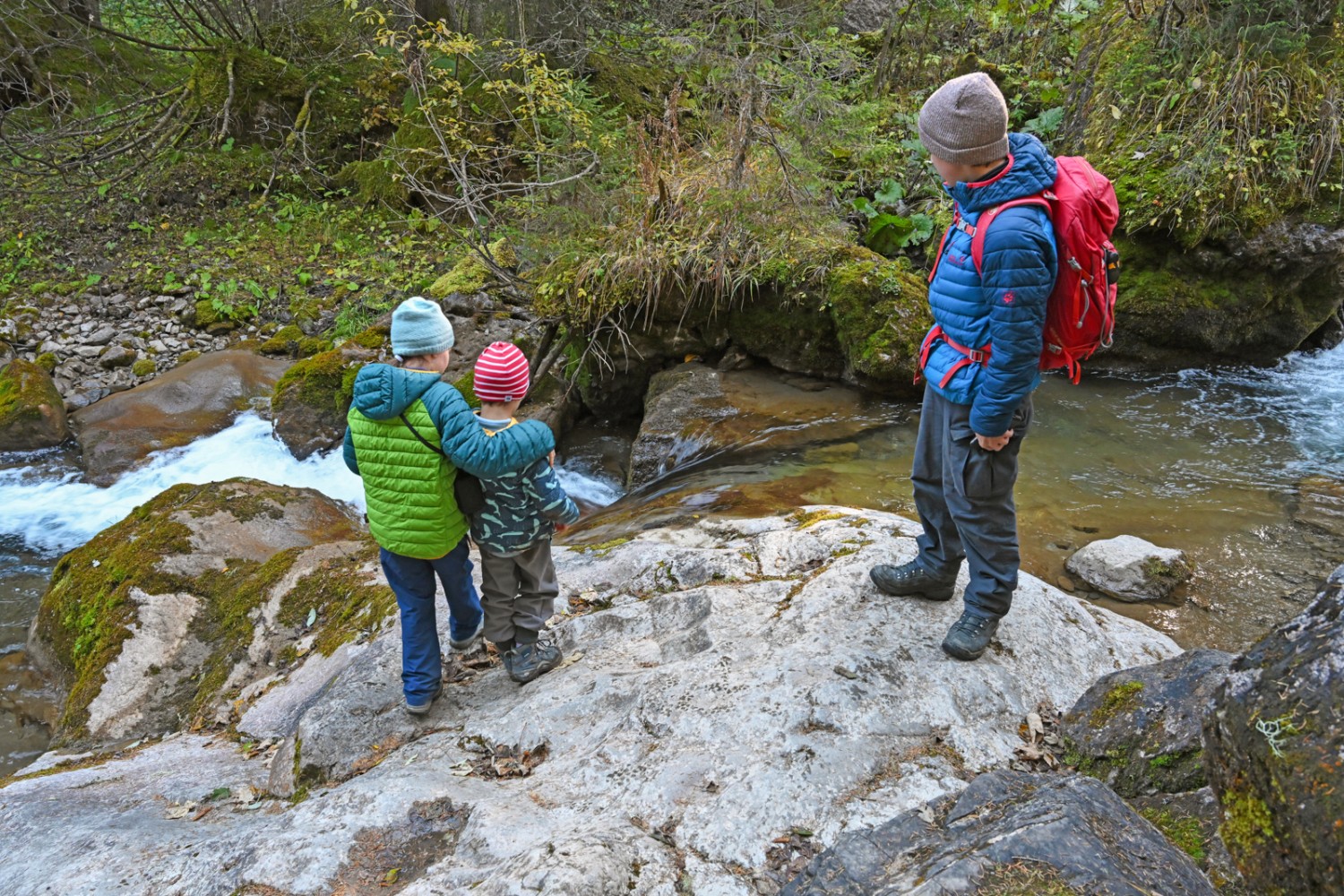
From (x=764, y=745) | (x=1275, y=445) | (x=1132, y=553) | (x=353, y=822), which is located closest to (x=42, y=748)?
(x=353, y=822)

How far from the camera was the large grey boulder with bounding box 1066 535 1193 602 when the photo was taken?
484 centimetres

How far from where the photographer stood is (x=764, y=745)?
275 cm

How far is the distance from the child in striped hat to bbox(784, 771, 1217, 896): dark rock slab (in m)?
1.72

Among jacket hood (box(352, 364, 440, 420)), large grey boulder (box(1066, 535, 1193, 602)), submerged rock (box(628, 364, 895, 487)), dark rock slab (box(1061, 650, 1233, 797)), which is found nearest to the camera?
dark rock slab (box(1061, 650, 1233, 797))

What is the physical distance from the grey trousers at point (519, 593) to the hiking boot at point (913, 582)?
1.47 m

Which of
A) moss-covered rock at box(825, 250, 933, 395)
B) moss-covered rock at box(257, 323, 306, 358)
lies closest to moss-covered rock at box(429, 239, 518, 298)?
moss-covered rock at box(257, 323, 306, 358)

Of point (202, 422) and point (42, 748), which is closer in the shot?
A: point (42, 748)

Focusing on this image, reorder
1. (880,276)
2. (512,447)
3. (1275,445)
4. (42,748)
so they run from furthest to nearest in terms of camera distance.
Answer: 1. (880,276)
2. (1275,445)
3. (42,748)
4. (512,447)

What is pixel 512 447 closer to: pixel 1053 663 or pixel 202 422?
pixel 1053 663

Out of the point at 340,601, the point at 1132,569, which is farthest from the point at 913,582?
the point at 340,601

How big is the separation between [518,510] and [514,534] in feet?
0.36

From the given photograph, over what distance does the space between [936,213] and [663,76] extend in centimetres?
518

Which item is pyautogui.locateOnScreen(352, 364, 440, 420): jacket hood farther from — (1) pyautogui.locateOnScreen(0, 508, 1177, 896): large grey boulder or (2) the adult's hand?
(2) the adult's hand

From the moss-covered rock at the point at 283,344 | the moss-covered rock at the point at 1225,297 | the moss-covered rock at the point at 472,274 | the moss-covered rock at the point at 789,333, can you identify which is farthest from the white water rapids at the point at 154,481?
the moss-covered rock at the point at 1225,297
